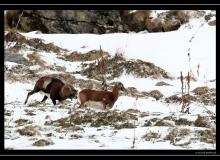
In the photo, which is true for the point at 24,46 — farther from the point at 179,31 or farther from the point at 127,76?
the point at 179,31

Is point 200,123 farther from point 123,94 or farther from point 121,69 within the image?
point 121,69

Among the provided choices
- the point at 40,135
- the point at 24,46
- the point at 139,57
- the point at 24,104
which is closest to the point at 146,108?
the point at 24,104

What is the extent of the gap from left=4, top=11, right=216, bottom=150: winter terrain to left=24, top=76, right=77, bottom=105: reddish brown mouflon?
184 mm

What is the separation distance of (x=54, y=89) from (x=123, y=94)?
6.69ft

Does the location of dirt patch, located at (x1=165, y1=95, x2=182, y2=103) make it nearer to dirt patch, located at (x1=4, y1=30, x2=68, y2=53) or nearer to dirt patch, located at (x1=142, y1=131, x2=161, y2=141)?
dirt patch, located at (x1=142, y1=131, x2=161, y2=141)

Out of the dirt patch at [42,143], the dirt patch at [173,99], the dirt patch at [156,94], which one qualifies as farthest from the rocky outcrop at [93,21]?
the dirt patch at [42,143]

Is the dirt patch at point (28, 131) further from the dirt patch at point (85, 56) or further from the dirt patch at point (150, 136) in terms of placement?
the dirt patch at point (85, 56)

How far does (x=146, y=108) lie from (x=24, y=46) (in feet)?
23.1

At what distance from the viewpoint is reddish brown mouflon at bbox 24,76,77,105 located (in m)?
10.0

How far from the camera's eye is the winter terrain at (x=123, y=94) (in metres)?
6.89

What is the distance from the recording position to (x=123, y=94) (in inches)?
448

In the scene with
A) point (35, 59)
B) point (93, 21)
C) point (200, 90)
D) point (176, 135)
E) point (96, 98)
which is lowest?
point (176, 135)

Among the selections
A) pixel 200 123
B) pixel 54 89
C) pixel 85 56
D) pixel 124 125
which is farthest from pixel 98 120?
pixel 85 56

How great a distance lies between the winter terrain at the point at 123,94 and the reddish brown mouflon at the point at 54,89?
0.18 metres
